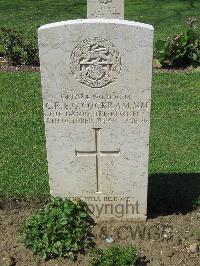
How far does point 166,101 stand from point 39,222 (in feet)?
14.8

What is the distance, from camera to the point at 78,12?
16.3m

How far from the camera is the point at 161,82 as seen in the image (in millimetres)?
9586

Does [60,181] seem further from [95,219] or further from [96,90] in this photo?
[96,90]

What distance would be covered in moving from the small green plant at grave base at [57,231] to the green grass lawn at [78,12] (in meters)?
9.13

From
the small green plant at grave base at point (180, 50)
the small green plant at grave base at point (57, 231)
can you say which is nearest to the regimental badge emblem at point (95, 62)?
the small green plant at grave base at point (57, 231)

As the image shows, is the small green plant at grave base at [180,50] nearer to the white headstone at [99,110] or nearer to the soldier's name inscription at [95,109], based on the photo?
the white headstone at [99,110]

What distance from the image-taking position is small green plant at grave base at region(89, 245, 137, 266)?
4359mm

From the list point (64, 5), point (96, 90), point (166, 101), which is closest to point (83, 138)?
point (96, 90)

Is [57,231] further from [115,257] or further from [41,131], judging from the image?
[41,131]

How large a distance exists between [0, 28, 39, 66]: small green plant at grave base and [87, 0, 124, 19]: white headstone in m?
1.52

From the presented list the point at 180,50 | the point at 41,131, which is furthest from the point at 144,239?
the point at 180,50

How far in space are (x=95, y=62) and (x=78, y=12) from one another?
12375 millimetres

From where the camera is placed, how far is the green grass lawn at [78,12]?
14523mm

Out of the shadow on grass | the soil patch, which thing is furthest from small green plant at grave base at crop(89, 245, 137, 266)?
the shadow on grass
